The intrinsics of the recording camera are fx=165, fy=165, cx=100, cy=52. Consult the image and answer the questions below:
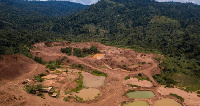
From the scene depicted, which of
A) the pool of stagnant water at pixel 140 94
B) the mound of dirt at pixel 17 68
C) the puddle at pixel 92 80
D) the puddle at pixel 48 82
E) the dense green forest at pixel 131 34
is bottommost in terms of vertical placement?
the pool of stagnant water at pixel 140 94

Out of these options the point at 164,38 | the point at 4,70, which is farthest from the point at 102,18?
the point at 4,70

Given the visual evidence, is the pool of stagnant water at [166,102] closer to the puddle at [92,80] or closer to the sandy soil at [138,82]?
the sandy soil at [138,82]

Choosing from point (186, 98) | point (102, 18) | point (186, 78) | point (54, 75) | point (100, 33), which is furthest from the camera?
point (102, 18)

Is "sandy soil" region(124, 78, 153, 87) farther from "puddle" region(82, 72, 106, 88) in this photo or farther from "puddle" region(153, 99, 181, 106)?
"puddle" region(153, 99, 181, 106)

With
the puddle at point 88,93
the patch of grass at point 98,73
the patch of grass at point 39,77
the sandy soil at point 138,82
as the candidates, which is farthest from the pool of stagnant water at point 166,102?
the patch of grass at point 39,77

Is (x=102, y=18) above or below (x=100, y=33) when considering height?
above

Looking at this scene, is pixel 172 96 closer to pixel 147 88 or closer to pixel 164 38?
pixel 147 88
